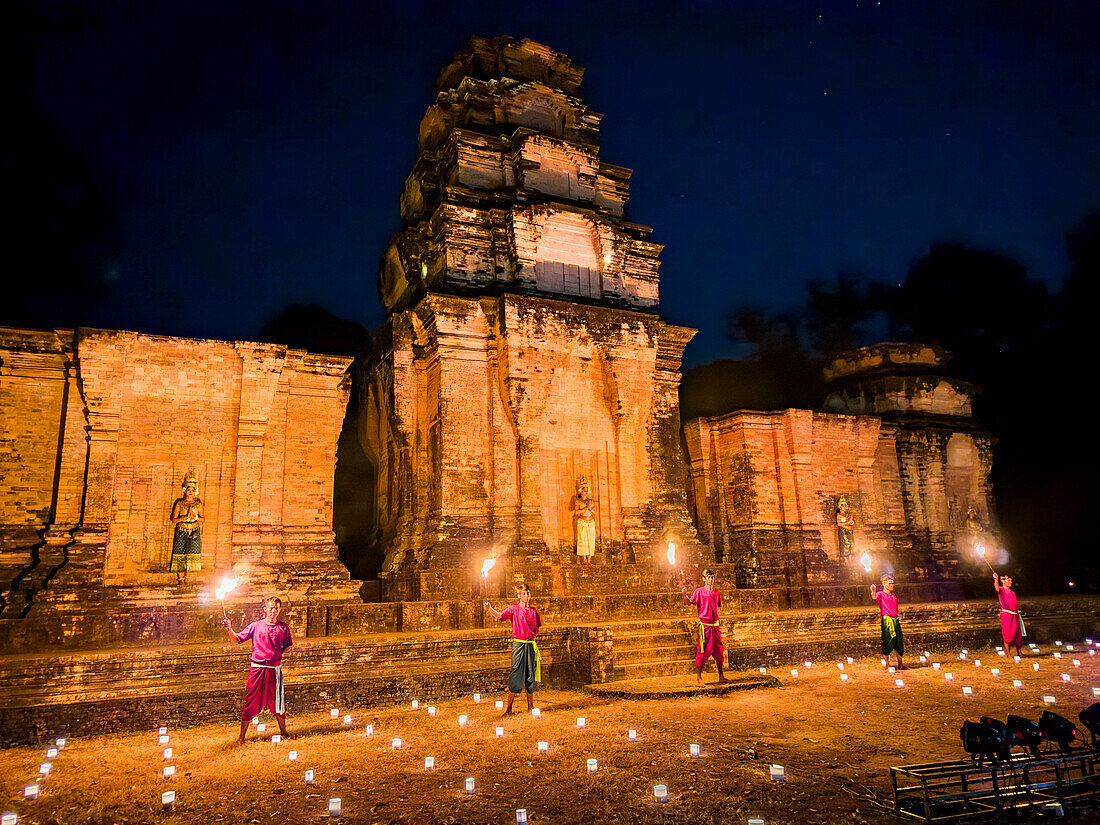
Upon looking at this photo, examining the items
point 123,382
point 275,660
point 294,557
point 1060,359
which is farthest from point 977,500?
point 123,382

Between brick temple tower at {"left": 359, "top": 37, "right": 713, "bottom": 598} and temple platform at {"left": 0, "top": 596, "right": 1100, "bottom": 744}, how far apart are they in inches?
90.4

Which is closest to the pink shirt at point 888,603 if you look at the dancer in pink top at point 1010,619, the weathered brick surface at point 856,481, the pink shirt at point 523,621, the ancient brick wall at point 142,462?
the dancer in pink top at point 1010,619

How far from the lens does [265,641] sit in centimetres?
812

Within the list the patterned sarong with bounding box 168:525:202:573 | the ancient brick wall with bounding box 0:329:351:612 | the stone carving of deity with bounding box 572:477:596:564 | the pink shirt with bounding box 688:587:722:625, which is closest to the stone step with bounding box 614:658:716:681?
the pink shirt with bounding box 688:587:722:625

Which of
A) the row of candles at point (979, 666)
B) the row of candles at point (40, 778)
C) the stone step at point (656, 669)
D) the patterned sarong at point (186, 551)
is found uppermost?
the patterned sarong at point (186, 551)

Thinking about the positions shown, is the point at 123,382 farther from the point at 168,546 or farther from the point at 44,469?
the point at 168,546

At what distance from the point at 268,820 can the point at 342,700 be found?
4.50 m

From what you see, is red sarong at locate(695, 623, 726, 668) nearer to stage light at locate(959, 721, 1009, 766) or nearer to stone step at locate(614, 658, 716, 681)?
stone step at locate(614, 658, 716, 681)

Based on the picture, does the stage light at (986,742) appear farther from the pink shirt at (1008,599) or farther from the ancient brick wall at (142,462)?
the ancient brick wall at (142,462)

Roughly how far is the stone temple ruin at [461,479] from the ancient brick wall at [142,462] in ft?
0.14

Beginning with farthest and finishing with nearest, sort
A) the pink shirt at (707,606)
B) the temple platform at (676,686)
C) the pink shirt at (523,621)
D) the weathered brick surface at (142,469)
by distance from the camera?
the weathered brick surface at (142,469) < the pink shirt at (707,606) < the temple platform at (676,686) < the pink shirt at (523,621)

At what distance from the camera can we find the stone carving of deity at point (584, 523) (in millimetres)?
14852

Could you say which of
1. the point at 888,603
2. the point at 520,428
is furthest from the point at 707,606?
the point at 520,428

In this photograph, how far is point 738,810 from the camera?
5.49m
